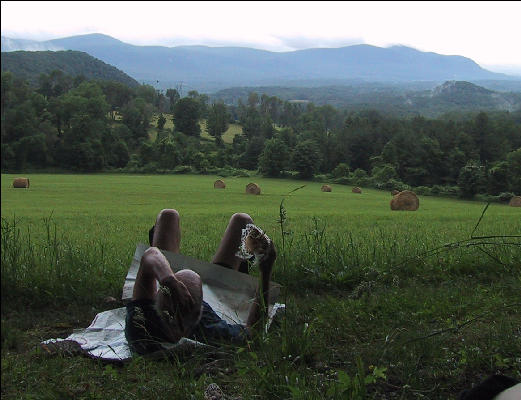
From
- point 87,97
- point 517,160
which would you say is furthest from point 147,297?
point 87,97

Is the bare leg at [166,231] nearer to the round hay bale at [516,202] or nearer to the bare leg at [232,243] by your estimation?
the bare leg at [232,243]

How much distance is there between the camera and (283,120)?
65.8 metres

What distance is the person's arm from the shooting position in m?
3.11

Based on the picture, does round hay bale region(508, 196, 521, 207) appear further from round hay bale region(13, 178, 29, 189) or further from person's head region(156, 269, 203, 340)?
round hay bale region(13, 178, 29, 189)

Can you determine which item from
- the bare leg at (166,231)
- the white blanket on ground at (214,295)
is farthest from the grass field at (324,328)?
the bare leg at (166,231)

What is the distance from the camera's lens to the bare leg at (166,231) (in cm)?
415

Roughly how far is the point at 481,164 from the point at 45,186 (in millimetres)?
22653

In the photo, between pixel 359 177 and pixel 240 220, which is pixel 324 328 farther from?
pixel 359 177

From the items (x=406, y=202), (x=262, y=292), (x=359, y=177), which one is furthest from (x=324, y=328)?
(x=359, y=177)

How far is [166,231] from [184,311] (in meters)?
1.03

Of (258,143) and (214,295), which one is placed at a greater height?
(214,295)

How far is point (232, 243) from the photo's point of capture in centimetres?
408

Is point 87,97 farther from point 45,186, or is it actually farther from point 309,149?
point 309,149

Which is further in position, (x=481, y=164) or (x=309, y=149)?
(x=309, y=149)
